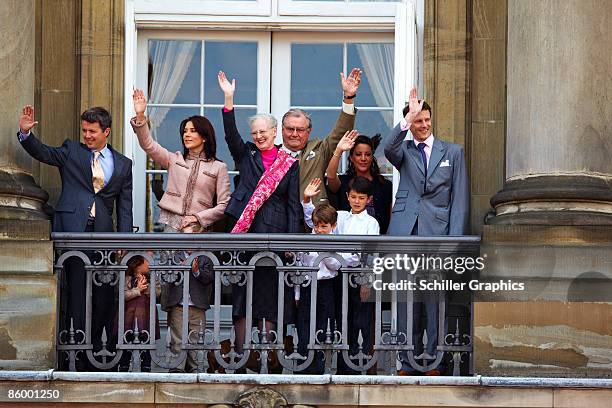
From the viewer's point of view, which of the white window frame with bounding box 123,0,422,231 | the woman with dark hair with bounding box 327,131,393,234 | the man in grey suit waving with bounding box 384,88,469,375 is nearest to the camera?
the man in grey suit waving with bounding box 384,88,469,375

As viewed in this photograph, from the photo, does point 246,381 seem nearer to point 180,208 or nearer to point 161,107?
point 180,208

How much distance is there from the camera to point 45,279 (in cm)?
1258

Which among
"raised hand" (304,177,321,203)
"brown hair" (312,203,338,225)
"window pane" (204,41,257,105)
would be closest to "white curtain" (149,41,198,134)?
"window pane" (204,41,257,105)

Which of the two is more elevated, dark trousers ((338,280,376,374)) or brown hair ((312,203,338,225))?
brown hair ((312,203,338,225))

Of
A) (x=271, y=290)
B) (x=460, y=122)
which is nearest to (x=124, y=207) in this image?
(x=271, y=290)

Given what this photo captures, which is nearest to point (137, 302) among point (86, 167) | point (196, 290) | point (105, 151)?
point (196, 290)

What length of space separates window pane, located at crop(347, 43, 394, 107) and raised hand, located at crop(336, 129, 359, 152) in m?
1.88

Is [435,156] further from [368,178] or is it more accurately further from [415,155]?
[368,178]

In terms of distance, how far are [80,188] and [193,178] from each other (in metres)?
0.78

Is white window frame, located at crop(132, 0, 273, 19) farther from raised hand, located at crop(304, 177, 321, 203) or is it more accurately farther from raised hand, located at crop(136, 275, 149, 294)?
raised hand, located at crop(136, 275, 149, 294)

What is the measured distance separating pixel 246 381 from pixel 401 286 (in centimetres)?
125

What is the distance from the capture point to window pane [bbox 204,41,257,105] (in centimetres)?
1501

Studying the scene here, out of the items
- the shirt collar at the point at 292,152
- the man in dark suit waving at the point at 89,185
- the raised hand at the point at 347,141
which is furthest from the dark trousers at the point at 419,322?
the man in dark suit waving at the point at 89,185

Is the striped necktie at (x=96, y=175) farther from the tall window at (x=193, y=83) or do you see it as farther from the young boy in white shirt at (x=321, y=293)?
the tall window at (x=193, y=83)
